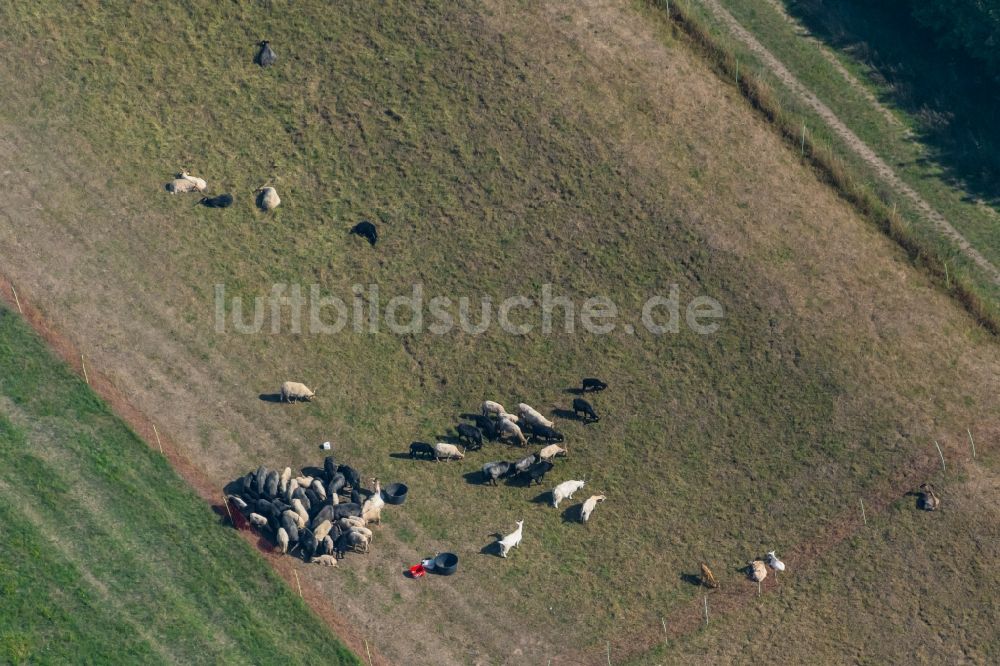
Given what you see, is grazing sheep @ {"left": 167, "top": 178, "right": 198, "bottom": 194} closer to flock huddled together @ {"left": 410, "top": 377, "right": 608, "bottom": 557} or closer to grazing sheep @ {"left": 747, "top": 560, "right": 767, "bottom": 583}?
flock huddled together @ {"left": 410, "top": 377, "right": 608, "bottom": 557}

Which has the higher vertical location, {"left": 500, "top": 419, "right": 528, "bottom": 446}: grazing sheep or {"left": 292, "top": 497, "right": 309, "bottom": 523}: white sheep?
{"left": 500, "top": 419, "right": 528, "bottom": 446}: grazing sheep

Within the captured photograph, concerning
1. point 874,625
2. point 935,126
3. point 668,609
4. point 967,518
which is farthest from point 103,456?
point 935,126

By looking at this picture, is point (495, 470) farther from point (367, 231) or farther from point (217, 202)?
→ point (217, 202)

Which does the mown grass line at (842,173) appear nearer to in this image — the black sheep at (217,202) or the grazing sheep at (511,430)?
the grazing sheep at (511,430)

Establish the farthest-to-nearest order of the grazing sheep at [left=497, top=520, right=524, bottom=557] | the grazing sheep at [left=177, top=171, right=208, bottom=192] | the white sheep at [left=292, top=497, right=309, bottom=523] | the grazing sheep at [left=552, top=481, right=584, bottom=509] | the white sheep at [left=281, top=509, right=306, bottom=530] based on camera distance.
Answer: the grazing sheep at [left=177, top=171, right=208, bottom=192], the grazing sheep at [left=552, top=481, right=584, bottom=509], the grazing sheep at [left=497, top=520, right=524, bottom=557], the white sheep at [left=292, top=497, right=309, bottom=523], the white sheep at [left=281, top=509, right=306, bottom=530]

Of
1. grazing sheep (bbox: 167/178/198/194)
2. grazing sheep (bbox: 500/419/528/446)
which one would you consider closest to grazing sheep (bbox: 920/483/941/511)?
grazing sheep (bbox: 500/419/528/446)

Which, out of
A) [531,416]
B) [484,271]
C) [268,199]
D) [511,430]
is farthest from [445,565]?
[268,199]

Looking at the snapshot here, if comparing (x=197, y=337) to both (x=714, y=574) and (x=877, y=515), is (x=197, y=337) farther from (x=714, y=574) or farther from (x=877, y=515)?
(x=877, y=515)
